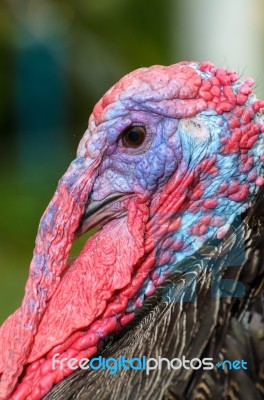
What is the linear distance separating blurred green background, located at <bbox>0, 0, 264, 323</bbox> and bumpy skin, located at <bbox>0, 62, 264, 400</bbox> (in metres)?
7.27

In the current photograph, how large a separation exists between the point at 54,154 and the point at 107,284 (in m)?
9.36

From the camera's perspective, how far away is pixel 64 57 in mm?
13250

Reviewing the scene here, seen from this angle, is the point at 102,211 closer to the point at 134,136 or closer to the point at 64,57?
the point at 134,136

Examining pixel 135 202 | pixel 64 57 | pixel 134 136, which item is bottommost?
pixel 135 202

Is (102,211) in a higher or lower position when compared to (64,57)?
lower

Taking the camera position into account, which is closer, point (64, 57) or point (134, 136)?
point (134, 136)

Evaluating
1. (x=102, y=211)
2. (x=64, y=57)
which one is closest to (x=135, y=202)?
(x=102, y=211)

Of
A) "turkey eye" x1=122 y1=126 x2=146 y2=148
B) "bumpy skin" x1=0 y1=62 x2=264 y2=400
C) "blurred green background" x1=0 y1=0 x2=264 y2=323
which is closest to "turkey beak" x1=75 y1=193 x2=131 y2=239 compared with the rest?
"bumpy skin" x1=0 y1=62 x2=264 y2=400

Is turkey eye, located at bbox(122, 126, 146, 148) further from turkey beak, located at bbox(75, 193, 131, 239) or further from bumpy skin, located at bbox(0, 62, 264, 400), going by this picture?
turkey beak, located at bbox(75, 193, 131, 239)

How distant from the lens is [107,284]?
2.96 m

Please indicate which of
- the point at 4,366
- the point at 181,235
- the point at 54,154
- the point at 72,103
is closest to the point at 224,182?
the point at 181,235

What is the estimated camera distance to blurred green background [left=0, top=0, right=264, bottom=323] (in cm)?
1095

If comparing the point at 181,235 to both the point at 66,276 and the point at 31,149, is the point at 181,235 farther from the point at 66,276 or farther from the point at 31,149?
the point at 31,149

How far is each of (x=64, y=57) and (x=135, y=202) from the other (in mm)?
10516
